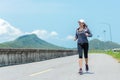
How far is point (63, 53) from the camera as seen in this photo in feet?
177

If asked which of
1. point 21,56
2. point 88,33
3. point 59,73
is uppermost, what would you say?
A: point 88,33

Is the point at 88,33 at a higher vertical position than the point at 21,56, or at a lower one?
higher

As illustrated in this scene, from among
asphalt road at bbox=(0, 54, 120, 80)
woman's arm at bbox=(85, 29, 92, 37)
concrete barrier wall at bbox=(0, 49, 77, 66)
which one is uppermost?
woman's arm at bbox=(85, 29, 92, 37)

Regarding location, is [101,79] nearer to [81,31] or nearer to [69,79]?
[69,79]

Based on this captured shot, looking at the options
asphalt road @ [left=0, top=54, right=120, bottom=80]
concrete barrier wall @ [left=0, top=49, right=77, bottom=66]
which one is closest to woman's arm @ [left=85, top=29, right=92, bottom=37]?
asphalt road @ [left=0, top=54, right=120, bottom=80]

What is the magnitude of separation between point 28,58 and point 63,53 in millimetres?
20179

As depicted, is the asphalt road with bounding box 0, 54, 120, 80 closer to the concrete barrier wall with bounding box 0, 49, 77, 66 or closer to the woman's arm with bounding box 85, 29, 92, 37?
the woman's arm with bounding box 85, 29, 92, 37

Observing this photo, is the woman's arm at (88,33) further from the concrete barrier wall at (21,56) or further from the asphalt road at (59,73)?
the concrete barrier wall at (21,56)

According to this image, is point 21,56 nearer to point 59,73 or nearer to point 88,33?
point 59,73

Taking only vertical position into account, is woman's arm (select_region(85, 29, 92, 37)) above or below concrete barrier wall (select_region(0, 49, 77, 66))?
above

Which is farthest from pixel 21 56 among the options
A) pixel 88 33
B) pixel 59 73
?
pixel 88 33

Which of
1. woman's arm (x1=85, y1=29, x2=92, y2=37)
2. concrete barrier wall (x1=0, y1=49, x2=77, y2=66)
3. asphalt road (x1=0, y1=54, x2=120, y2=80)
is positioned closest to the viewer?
asphalt road (x1=0, y1=54, x2=120, y2=80)

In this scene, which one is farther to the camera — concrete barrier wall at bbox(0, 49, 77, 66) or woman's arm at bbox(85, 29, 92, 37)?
concrete barrier wall at bbox(0, 49, 77, 66)

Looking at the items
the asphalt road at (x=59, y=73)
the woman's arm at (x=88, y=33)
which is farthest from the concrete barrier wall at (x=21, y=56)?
the woman's arm at (x=88, y=33)
